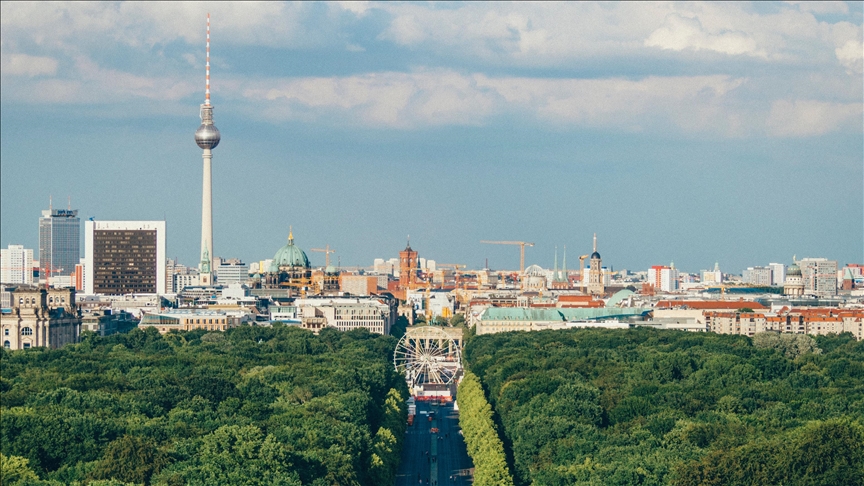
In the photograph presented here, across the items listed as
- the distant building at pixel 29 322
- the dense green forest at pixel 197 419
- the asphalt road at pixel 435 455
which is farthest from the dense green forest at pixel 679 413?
the distant building at pixel 29 322

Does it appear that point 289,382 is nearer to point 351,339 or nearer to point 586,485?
point 586,485

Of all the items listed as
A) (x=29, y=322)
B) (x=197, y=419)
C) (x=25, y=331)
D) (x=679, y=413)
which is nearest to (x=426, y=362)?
(x=29, y=322)

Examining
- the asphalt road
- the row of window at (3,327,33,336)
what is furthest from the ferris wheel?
the row of window at (3,327,33,336)

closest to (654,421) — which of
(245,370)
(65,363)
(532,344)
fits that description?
(245,370)

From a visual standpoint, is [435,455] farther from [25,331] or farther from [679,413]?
[25,331]

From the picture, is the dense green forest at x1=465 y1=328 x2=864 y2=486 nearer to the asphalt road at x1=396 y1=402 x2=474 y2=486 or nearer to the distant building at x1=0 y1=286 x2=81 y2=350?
the asphalt road at x1=396 y1=402 x2=474 y2=486

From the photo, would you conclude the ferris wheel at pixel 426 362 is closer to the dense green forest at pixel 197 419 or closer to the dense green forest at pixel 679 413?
the dense green forest at pixel 679 413
